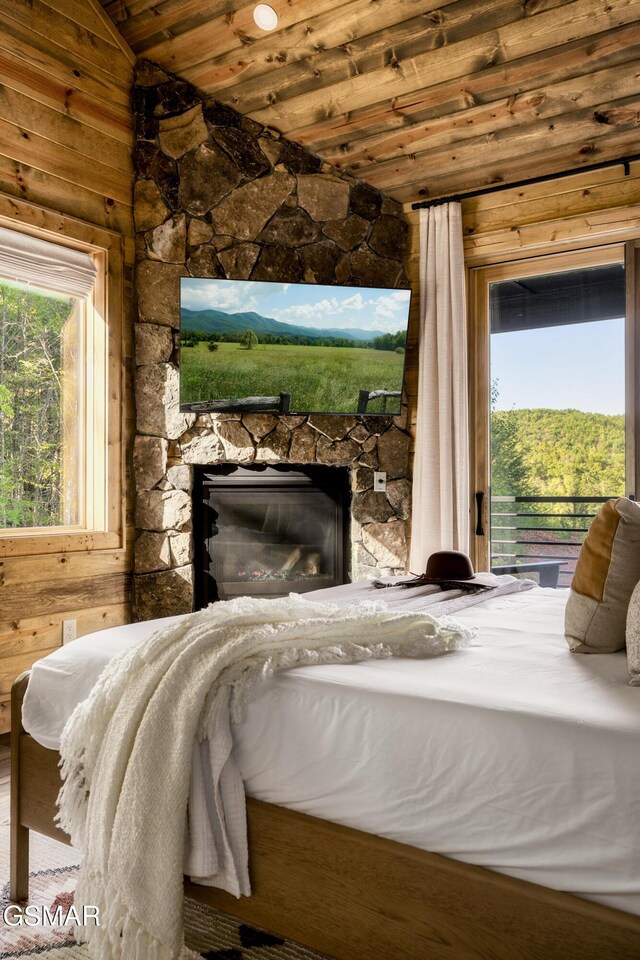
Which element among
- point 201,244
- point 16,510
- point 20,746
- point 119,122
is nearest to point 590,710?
point 20,746

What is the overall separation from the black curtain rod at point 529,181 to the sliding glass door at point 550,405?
404 millimetres

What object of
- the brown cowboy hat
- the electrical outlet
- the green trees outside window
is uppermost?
the green trees outside window

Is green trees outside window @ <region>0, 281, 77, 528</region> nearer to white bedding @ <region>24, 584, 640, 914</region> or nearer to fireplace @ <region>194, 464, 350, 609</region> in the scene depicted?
fireplace @ <region>194, 464, 350, 609</region>

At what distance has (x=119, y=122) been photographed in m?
3.81

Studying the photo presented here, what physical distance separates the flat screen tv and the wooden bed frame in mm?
2778

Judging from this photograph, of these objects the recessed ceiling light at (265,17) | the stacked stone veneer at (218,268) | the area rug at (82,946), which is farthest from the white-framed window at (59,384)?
the area rug at (82,946)

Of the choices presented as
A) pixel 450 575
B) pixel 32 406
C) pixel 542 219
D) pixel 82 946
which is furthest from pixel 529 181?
pixel 82 946

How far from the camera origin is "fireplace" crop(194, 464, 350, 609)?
4.08 meters

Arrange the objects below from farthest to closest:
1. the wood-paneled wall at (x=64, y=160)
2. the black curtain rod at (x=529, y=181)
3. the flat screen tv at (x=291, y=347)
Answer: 1. the flat screen tv at (x=291, y=347)
2. the black curtain rod at (x=529, y=181)
3. the wood-paneled wall at (x=64, y=160)

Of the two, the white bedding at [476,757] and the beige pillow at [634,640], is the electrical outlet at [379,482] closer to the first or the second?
the white bedding at [476,757]

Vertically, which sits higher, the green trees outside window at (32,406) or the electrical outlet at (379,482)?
the green trees outside window at (32,406)

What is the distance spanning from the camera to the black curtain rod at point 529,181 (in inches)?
151

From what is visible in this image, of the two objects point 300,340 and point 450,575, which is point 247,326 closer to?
point 300,340

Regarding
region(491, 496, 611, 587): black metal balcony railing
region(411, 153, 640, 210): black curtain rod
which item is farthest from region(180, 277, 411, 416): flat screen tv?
region(491, 496, 611, 587): black metal balcony railing
